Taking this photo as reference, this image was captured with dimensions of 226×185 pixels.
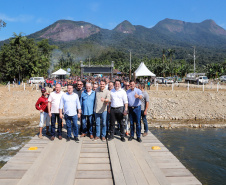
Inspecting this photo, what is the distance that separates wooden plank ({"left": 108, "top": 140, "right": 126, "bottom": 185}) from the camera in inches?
148

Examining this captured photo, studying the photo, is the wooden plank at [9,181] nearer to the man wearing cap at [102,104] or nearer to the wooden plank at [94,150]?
the wooden plank at [94,150]

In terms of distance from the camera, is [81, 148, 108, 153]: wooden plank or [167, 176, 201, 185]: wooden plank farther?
[81, 148, 108, 153]: wooden plank

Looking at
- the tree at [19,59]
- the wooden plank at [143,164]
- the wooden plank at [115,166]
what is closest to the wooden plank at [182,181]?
the wooden plank at [143,164]

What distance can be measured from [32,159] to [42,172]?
928 millimetres

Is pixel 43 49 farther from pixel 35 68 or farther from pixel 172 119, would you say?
pixel 172 119

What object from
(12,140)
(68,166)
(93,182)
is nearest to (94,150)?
(68,166)

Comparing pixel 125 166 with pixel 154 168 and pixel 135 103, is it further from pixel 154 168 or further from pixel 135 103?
pixel 135 103

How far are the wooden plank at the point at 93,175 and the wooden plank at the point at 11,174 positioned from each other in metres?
1.09

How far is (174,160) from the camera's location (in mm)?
4801

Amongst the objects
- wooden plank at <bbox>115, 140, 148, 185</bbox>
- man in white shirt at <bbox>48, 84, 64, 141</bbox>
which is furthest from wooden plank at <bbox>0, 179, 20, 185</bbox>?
man in white shirt at <bbox>48, 84, 64, 141</bbox>

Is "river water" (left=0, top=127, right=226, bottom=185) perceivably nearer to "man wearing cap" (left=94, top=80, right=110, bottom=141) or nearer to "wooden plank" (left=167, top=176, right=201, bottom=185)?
"wooden plank" (left=167, top=176, right=201, bottom=185)

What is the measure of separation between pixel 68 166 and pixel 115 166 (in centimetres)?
96

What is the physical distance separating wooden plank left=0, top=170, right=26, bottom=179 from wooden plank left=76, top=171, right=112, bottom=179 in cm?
109

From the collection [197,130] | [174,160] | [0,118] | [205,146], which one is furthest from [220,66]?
[174,160]
